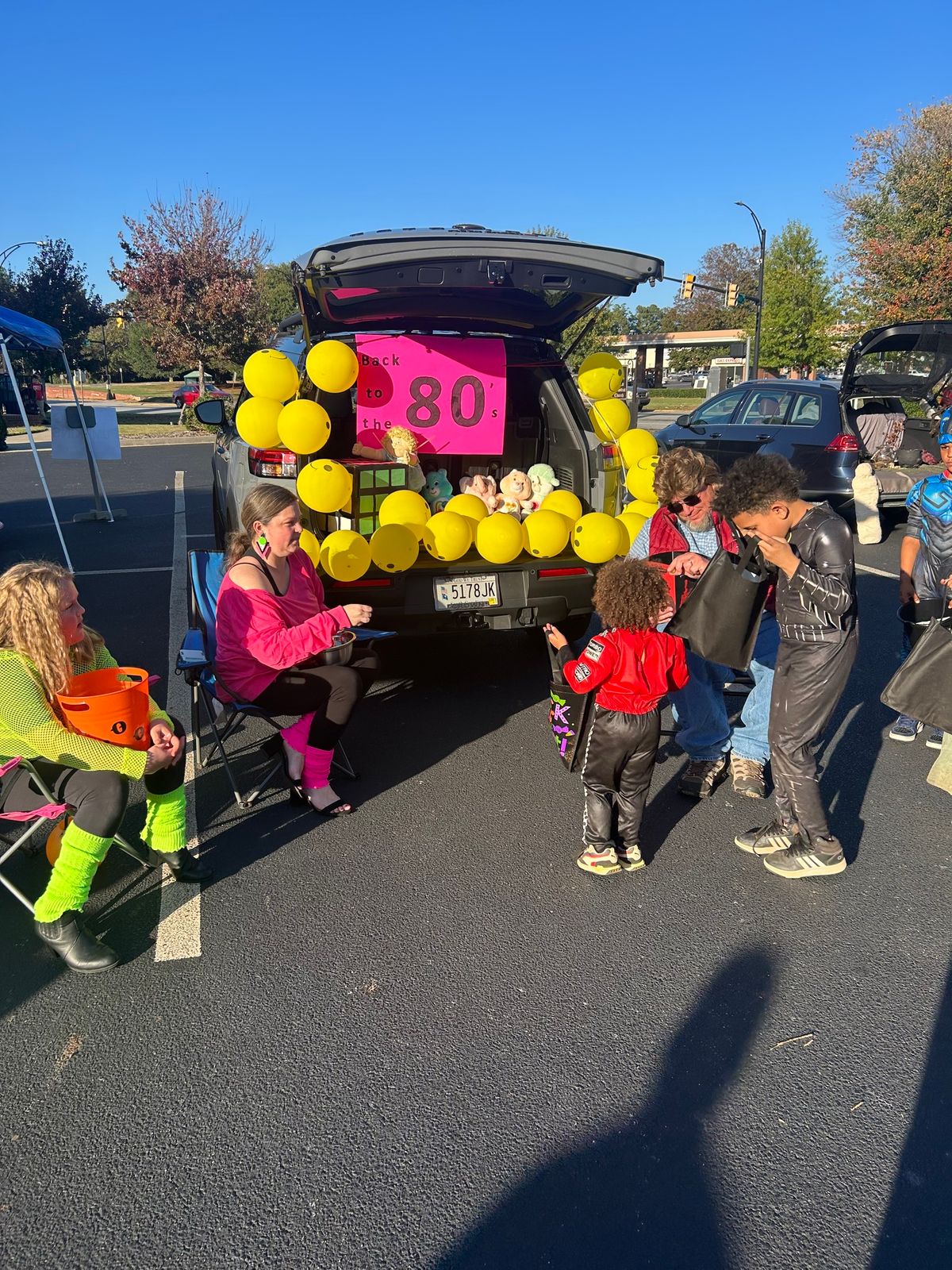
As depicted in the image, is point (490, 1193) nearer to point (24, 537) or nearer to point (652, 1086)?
point (652, 1086)

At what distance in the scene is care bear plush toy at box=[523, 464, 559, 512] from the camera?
5105 mm

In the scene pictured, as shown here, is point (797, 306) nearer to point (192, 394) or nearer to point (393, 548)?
point (192, 394)

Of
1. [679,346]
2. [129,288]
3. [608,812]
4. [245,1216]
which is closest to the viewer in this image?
[245,1216]

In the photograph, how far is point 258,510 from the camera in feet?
12.5

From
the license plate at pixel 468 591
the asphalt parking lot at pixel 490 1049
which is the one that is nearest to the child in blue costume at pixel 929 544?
the asphalt parking lot at pixel 490 1049

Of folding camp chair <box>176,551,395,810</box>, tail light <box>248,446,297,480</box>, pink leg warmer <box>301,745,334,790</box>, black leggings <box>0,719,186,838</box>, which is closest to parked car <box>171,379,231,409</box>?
tail light <box>248,446,297,480</box>

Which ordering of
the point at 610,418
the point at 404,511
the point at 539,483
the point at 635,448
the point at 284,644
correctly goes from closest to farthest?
the point at 284,644 < the point at 404,511 < the point at 539,483 < the point at 635,448 < the point at 610,418

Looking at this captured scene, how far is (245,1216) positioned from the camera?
2.07 metres

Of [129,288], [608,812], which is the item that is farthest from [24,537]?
[129,288]

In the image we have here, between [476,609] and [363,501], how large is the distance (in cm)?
82

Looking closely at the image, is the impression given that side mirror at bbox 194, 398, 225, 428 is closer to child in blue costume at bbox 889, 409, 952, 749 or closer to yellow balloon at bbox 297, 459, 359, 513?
yellow balloon at bbox 297, 459, 359, 513

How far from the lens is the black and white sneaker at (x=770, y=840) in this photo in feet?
11.6

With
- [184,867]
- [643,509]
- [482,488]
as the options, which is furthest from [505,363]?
[184,867]

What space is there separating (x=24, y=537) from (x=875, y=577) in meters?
9.16
